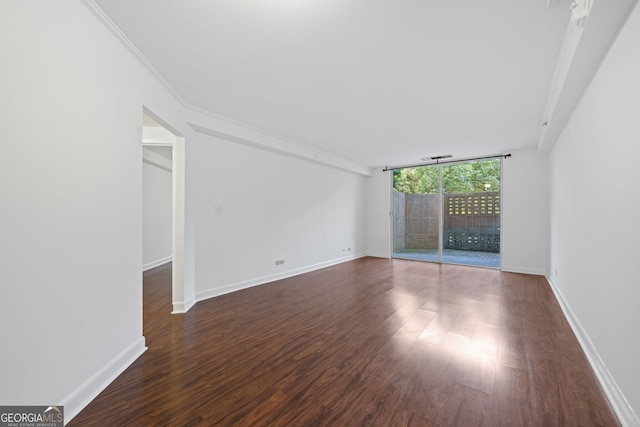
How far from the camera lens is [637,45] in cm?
132

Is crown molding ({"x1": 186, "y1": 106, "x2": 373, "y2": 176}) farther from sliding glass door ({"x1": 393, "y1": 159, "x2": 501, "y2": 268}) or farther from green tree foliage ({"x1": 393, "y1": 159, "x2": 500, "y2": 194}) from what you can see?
sliding glass door ({"x1": 393, "y1": 159, "x2": 501, "y2": 268})

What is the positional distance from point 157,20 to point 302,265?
425cm

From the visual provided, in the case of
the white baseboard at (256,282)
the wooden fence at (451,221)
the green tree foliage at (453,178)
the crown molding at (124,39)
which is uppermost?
the crown molding at (124,39)

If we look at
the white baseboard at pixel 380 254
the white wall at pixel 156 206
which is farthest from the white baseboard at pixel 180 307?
the white baseboard at pixel 380 254

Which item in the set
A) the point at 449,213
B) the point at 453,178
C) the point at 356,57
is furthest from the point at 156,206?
the point at 453,178

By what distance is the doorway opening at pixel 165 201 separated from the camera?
3.05 metres

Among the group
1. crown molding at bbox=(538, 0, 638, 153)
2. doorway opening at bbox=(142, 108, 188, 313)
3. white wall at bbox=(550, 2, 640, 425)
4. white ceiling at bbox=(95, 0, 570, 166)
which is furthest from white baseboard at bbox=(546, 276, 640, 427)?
doorway opening at bbox=(142, 108, 188, 313)

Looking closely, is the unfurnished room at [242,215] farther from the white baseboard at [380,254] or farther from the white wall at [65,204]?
the white baseboard at [380,254]

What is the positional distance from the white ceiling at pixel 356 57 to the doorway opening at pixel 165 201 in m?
0.67

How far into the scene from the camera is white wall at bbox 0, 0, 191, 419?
1155 millimetres

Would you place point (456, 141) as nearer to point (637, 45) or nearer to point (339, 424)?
point (637, 45)

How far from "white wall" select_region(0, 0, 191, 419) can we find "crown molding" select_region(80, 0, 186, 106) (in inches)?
1.6

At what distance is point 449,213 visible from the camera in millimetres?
6090

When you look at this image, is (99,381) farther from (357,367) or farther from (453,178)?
(453,178)
